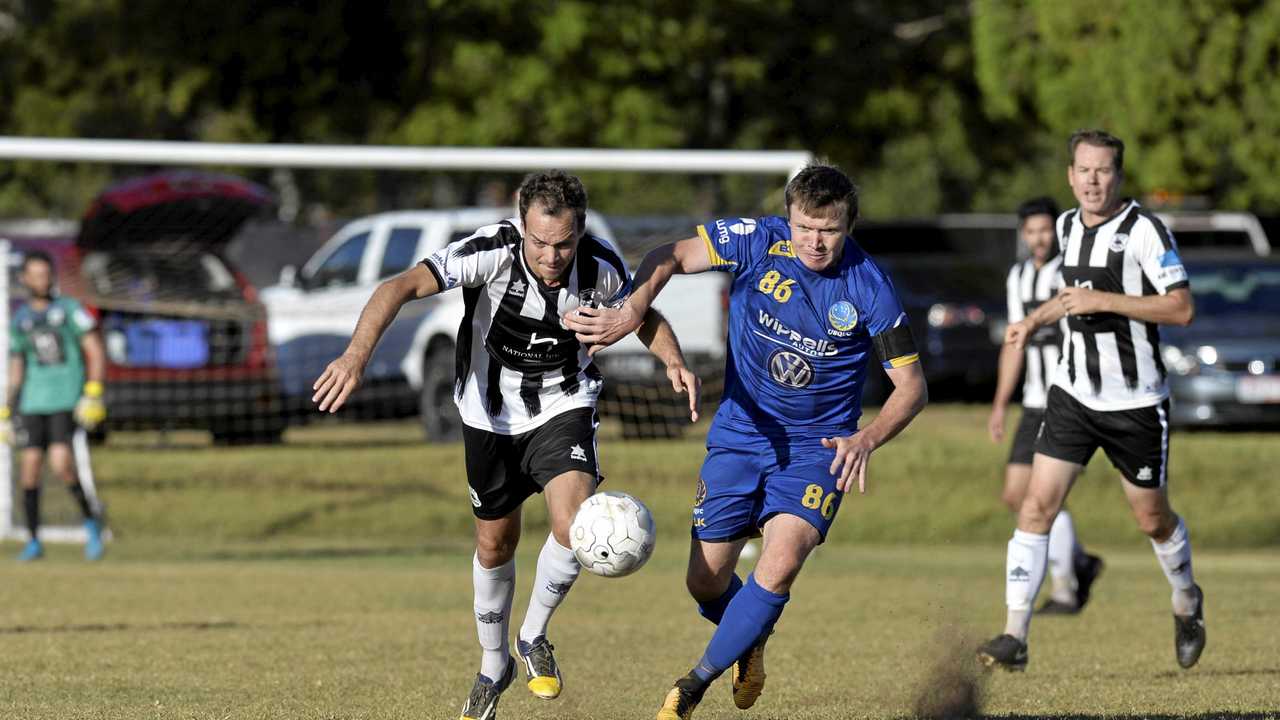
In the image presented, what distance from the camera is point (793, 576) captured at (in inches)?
280

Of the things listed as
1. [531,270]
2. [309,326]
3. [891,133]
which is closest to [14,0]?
[891,133]

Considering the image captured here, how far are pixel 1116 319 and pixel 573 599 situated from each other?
4944 millimetres

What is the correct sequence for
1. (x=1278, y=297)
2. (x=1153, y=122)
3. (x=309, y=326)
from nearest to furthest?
(x=309, y=326) < (x=1278, y=297) < (x=1153, y=122)

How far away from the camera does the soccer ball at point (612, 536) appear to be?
279 inches

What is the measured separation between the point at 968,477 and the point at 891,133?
2073 cm

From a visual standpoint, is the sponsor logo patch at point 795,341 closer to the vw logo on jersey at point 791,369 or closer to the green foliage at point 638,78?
the vw logo on jersey at point 791,369

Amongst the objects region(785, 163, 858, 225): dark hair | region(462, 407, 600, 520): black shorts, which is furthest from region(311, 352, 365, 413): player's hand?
region(785, 163, 858, 225): dark hair

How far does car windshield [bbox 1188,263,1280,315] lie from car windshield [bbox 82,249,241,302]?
10.0 metres

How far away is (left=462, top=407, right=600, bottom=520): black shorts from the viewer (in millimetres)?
7586

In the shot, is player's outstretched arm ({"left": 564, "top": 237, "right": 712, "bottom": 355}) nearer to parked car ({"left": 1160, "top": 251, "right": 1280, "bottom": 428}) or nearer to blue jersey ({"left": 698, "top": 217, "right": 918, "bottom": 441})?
blue jersey ({"left": 698, "top": 217, "right": 918, "bottom": 441})

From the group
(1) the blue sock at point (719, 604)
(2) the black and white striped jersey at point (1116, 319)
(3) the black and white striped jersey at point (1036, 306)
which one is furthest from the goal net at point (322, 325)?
(1) the blue sock at point (719, 604)

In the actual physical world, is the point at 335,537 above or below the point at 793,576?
below

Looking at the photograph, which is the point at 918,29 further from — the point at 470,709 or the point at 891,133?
the point at 470,709

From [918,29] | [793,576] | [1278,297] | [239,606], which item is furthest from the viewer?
[918,29]
